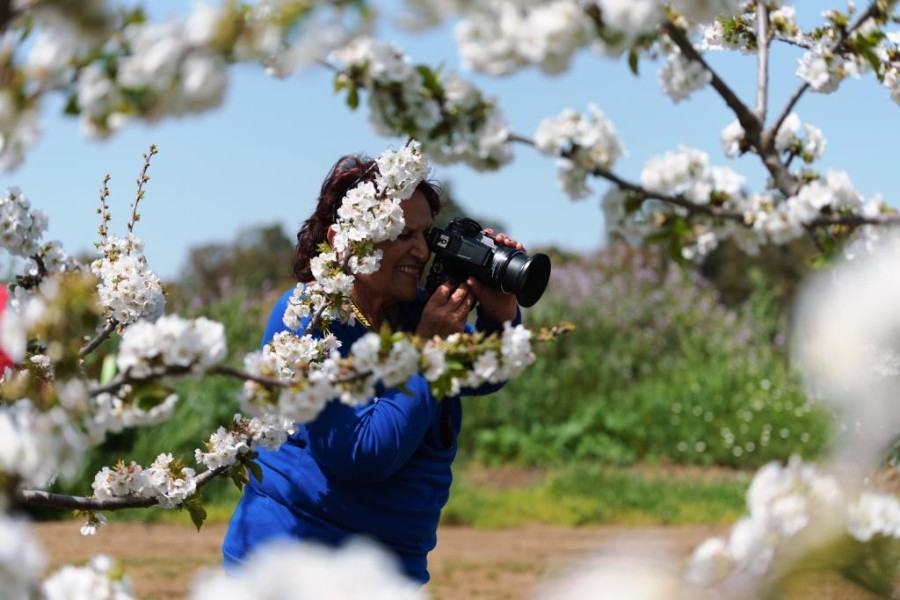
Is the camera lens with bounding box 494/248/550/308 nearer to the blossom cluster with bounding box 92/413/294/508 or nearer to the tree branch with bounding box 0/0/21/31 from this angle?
the blossom cluster with bounding box 92/413/294/508

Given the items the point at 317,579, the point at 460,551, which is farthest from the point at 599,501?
the point at 317,579

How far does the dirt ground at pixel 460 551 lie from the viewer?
5.52 meters

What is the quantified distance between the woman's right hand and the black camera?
9cm

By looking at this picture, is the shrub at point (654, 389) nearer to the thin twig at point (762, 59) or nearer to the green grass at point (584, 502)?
the green grass at point (584, 502)

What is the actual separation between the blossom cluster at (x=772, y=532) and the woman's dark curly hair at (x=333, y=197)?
5.31 ft

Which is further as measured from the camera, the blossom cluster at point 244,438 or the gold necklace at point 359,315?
the gold necklace at point 359,315

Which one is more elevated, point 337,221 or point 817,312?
point 337,221

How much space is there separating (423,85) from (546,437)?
8542mm

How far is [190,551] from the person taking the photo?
6.43 meters

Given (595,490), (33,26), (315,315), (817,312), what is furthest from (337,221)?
(595,490)

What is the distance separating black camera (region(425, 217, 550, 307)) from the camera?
2.63 m

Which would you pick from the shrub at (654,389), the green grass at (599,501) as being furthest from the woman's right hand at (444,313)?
the shrub at (654,389)

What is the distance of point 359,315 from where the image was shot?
271cm

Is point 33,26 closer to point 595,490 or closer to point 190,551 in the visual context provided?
point 190,551
